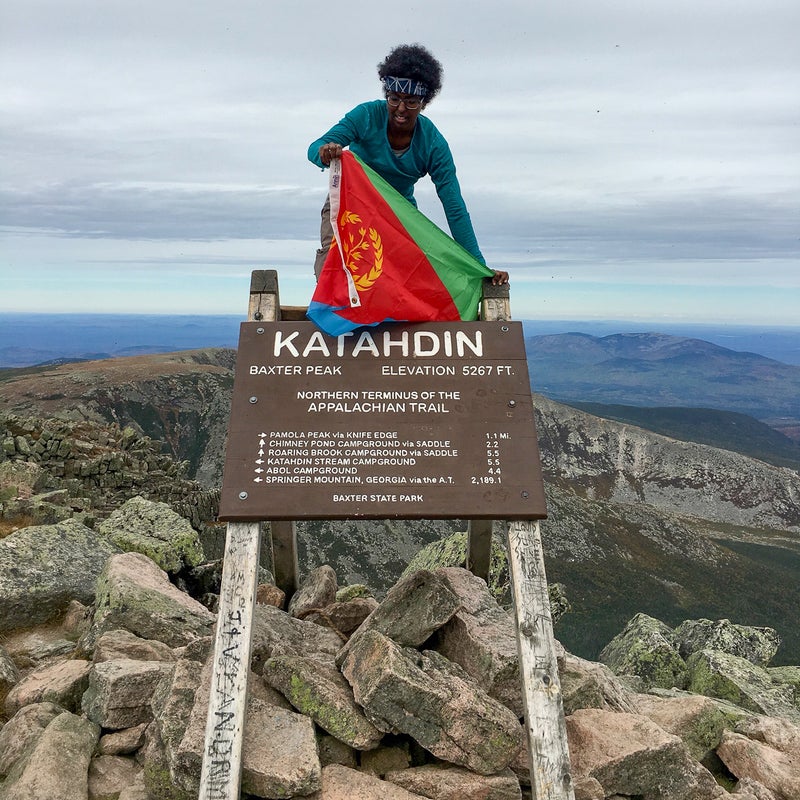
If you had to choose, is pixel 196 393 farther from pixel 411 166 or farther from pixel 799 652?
pixel 411 166

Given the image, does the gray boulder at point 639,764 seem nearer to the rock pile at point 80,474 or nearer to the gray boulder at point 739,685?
the gray boulder at point 739,685

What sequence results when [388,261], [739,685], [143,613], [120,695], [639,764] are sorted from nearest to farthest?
[639,764]
[120,695]
[388,261]
[143,613]
[739,685]

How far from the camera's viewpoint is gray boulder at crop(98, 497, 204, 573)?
13.6m

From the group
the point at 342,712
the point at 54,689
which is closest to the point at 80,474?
the point at 54,689

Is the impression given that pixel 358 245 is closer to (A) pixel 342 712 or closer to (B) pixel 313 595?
(A) pixel 342 712

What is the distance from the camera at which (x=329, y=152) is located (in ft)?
25.7

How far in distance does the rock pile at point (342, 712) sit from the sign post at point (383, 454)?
911 mm

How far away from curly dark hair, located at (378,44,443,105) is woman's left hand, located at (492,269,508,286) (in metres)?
2.63

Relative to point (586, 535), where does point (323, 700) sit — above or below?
above

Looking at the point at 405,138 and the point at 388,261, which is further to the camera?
the point at 405,138

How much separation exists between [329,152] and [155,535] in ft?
33.6

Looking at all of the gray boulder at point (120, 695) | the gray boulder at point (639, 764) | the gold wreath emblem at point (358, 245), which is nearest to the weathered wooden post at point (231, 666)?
the gray boulder at point (120, 695)

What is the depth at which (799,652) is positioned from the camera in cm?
8319

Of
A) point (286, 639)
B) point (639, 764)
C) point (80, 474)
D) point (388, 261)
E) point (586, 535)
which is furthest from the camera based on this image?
point (586, 535)
